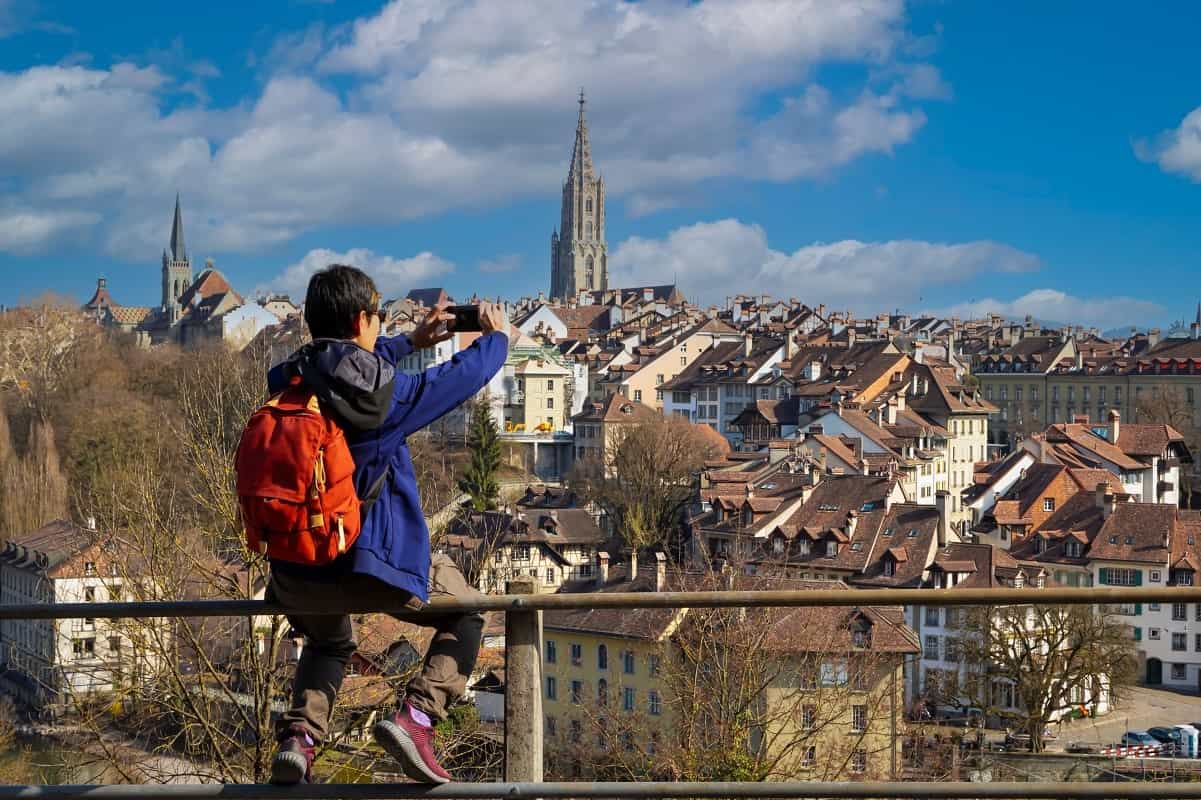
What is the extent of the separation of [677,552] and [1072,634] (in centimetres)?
2941

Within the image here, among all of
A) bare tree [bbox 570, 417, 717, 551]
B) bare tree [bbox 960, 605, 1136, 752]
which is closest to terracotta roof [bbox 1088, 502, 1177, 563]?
bare tree [bbox 570, 417, 717, 551]

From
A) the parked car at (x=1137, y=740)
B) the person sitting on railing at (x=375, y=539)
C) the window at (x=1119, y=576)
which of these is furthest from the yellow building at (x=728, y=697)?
the window at (x=1119, y=576)

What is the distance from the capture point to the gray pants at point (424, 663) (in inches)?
161

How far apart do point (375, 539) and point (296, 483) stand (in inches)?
12.7

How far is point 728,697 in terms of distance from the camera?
16703 millimetres

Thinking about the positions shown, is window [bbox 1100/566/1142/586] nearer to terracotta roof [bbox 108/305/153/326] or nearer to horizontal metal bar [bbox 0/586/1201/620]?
horizontal metal bar [bbox 0/586/1201/620]

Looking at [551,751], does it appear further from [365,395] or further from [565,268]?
[565,268]

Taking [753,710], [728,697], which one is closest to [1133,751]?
[728,697]

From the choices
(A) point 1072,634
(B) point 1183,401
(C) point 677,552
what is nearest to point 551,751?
(A) point 1072,634

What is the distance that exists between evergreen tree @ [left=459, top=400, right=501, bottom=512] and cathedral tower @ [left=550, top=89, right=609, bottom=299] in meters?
118

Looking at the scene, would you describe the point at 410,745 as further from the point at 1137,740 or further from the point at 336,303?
the point at 1137,740

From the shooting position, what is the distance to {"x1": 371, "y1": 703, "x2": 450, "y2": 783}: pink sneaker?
12.9 feet

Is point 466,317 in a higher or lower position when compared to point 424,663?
higher

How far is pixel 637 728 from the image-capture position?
18.8 meters
